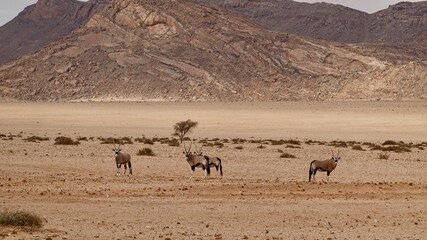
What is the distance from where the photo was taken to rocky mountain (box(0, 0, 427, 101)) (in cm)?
14825

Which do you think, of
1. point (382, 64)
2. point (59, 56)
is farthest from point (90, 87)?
point (382, 64)

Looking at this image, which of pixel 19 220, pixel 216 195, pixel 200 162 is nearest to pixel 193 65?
pixel 200 162

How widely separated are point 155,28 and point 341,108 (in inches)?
2028

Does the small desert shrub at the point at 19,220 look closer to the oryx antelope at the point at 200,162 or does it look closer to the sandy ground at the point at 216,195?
the sandy ground at the point at 216,195

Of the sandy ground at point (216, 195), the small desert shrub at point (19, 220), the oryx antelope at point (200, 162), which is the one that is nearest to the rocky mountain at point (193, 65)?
the sandy ground at point (216, 195)

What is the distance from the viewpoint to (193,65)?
15125 centimetres

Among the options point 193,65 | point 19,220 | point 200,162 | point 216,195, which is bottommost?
point 216,195

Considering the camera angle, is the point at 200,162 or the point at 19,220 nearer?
the point at 19,220

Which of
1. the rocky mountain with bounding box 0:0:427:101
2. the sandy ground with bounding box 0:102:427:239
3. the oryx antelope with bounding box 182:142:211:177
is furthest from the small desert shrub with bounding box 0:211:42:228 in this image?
the rocky mountain with bounding box 0:0:427:101

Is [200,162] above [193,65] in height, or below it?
below

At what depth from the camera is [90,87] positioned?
15112 cm

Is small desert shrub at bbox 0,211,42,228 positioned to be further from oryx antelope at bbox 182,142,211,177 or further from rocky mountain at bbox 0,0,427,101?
rocky mountain at bbox 0,0,427,101

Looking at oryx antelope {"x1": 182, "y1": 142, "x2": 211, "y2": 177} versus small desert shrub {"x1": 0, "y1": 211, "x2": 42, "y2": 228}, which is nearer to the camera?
small desert shrub {"x1": 0, "y1": 211, "x2": 42, "y2": 228}

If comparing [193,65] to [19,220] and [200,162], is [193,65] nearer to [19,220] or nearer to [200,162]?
[200,162]
